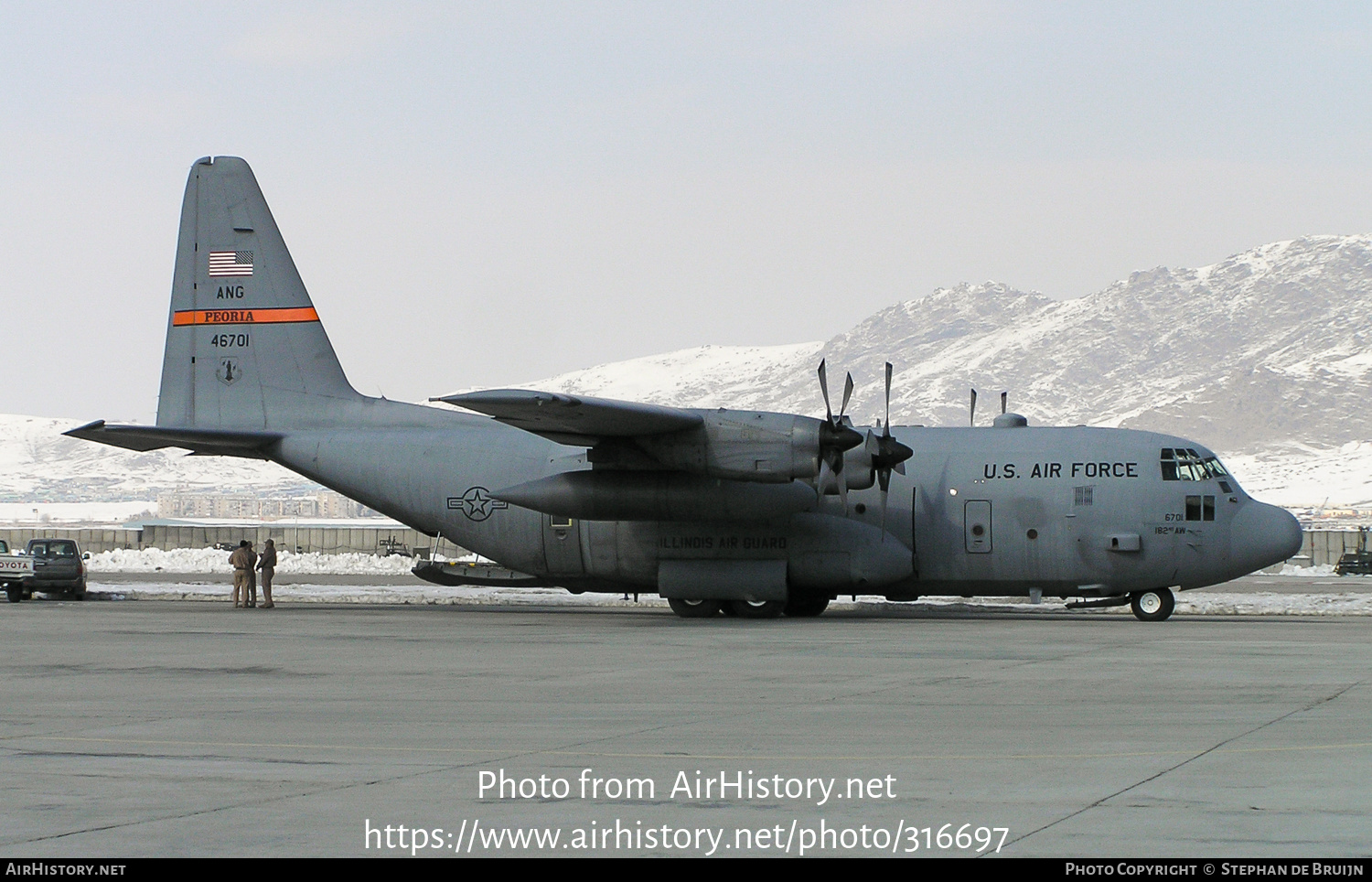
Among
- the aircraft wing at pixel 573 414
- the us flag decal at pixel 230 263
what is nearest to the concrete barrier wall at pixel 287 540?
the us flag decal at pixel 230 263

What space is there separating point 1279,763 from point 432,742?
5.92 meters

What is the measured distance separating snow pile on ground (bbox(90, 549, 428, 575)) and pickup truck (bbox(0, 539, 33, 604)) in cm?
1654

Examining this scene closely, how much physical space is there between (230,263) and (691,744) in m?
23.1

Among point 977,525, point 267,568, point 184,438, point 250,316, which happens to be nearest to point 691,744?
point 977,525

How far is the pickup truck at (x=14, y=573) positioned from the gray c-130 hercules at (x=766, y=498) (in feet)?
26.2

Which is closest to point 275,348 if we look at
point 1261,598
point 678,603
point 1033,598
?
point 678,603

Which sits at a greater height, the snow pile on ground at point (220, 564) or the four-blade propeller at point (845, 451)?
the four-blade propeller at point (845, 451)

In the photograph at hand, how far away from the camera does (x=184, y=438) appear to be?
29141 millimetres

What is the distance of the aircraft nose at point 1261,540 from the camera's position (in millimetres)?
26703

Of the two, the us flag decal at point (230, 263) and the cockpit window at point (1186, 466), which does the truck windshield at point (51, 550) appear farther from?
the cockpit window at point (1186, 466)

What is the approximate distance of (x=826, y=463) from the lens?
26.0m

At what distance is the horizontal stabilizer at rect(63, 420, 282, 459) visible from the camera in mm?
28312

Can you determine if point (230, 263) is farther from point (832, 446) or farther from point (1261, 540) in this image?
point (1261, 540)

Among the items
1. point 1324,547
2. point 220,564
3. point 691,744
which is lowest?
point 691,744
